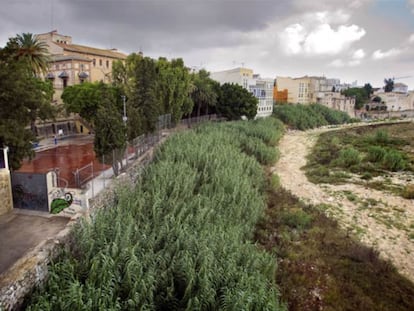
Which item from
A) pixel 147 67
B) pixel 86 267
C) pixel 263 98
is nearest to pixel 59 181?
pixel 86 267

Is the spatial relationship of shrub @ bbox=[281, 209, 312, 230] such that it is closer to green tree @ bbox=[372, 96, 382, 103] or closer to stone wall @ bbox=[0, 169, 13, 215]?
stone wall @ bbox=[0, 169, 13, 215]

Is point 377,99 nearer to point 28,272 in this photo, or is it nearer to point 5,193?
point 5,193

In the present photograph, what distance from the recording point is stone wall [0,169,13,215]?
12.3 metres

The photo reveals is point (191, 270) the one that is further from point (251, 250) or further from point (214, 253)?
point (251, 250)

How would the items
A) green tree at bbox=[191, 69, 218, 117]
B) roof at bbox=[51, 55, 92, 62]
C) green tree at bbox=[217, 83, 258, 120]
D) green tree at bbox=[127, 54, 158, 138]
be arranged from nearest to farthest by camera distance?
green tree at bbox=[127, 54, 158, 138] → green tree at bbox=[191, 69, 218, 117] → green tree at bbox=[217, 83, 258, 120] → roof at bbox=[51, 55, 92, 62]

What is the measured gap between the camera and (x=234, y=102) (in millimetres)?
43375

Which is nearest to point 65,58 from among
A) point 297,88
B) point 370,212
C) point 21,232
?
point 21,232

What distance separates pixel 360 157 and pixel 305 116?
1278 inches

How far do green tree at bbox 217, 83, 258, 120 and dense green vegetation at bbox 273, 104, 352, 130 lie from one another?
55.0 feet

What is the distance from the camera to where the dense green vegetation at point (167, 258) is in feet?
24.3

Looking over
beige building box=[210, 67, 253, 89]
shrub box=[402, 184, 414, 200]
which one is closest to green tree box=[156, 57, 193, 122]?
shrub box=[402, 184, 414, 200]

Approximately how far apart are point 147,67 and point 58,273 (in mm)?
21560

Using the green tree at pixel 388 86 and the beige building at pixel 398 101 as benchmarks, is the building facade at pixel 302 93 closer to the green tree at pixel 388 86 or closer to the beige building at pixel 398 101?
the beige building at pixel 398 101

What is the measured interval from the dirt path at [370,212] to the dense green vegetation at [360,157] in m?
1.96
